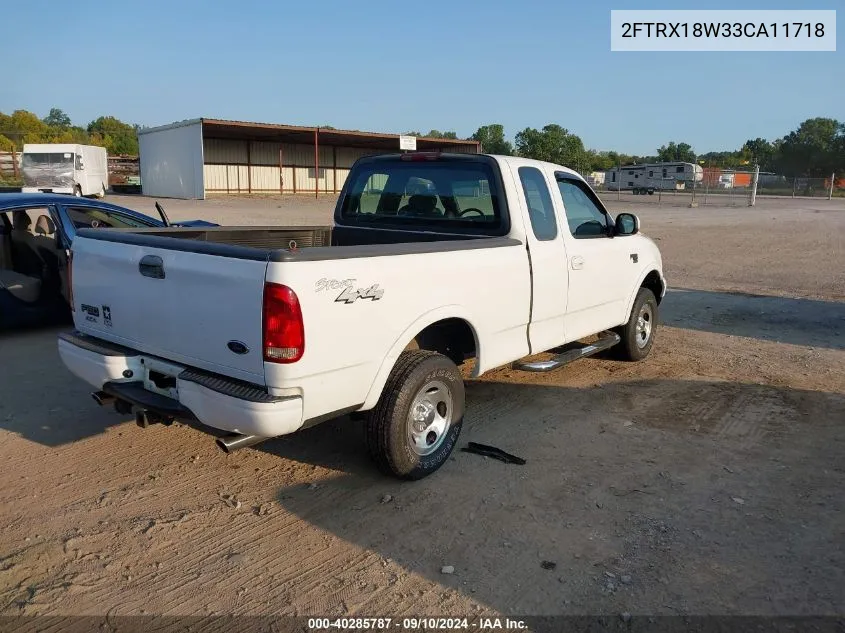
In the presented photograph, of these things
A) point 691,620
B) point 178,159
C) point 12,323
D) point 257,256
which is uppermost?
point 178,159

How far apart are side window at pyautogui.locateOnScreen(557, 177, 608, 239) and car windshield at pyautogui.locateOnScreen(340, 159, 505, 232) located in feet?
2.55

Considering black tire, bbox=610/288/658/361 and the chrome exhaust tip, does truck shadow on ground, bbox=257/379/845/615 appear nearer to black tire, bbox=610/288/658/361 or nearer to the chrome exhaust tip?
the chrome exhaust tip

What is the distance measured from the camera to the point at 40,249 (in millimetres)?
7715

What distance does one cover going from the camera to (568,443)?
4.86 metres

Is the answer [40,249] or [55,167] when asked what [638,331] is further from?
[55,167]

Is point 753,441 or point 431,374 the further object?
point 753,441

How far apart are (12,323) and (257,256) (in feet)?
17.9

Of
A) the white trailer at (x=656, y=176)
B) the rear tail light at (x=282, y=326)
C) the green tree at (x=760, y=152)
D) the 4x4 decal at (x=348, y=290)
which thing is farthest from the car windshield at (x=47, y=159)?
the green tree at (x=760, y=152)

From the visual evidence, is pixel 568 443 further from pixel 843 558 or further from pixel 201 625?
pixel 201 625

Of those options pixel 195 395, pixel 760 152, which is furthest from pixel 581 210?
pixel 760 152

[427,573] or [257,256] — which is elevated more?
[257,256]

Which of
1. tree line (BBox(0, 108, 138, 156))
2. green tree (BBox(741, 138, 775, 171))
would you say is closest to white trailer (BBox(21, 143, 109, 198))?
tree line (BBox(0, 108, 138, 156))

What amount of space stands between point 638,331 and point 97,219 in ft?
20.1

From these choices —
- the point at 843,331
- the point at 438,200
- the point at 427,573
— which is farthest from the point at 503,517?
the point at 843,331
